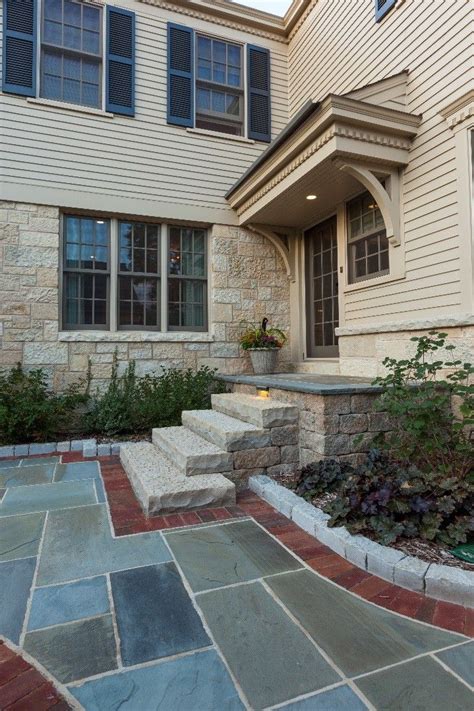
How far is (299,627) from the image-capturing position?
5.20ft

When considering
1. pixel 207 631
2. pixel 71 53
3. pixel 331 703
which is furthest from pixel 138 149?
pixel 331 703

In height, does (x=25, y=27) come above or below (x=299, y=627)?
above

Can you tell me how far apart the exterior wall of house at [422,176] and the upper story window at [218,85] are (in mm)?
1540

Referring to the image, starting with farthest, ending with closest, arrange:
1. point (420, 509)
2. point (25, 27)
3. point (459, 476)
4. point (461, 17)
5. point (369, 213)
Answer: point (25, 27), point (369, 213), point (461, 17), point (459, 476), point (420, 509)

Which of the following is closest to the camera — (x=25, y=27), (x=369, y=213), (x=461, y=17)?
(x=461, y=17)

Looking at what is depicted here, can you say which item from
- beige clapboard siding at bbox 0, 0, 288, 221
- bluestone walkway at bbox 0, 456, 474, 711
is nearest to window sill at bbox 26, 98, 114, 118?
beige clapboard siding at bbox 0, 0, 288, 221

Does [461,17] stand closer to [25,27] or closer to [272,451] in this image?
[272,451]

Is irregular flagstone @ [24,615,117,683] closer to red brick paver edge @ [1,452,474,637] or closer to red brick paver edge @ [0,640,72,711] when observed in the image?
red brick paver edge @ [0,640,72,711]

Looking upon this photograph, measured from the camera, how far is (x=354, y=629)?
1.57 m

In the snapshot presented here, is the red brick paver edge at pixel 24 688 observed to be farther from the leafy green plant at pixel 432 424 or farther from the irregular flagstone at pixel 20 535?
the leafy green plant at pixel 432 424

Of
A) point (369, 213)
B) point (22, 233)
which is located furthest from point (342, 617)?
point (22, 233)

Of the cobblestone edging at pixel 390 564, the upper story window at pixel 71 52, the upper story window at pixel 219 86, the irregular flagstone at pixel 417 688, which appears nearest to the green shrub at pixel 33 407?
the cobblestone edging at pixel 390 564

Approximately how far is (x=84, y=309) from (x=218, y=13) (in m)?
4.88

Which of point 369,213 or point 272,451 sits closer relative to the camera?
point 272,451
